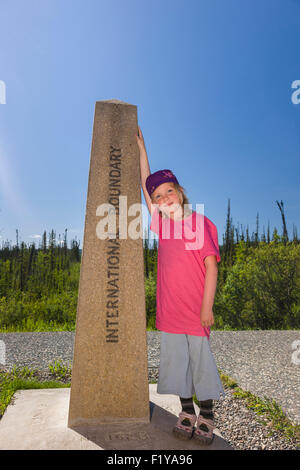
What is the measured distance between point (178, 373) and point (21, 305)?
26.9ft

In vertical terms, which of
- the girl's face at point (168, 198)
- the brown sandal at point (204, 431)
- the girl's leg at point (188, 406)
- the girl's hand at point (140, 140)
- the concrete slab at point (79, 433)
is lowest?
the concrete slab at point (79, 433)

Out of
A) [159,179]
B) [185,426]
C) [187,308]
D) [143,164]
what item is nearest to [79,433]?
[185,426]

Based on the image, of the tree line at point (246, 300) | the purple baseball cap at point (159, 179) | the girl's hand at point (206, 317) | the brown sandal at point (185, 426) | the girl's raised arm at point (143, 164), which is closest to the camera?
the girl's hand at point (206, 317)

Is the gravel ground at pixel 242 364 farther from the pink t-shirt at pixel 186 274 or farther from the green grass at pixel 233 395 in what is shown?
the pink t-shirt at pixel 186 274

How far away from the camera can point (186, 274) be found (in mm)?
2520

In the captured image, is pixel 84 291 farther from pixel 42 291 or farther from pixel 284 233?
pixel 284 233

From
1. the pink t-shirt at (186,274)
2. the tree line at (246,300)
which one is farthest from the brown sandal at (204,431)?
the tree line at (246,300)

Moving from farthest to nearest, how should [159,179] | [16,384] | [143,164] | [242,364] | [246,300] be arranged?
[246,300] → [242,364] → [16,384] → [143,164] → [159,179]

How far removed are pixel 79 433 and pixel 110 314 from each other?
0.94 metres

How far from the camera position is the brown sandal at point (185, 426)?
2.51m

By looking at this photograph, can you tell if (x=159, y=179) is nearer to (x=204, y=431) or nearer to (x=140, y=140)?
(x=140, y=140)

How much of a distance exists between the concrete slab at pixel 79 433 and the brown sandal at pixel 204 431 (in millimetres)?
47

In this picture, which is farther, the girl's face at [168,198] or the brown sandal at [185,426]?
the girl's face at [168,198]

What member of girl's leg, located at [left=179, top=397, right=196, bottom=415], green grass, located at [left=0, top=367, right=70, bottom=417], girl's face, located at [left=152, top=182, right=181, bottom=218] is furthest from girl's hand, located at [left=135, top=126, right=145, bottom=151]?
green grass, located at [left=0, top=367, right=70, bottom=417]
